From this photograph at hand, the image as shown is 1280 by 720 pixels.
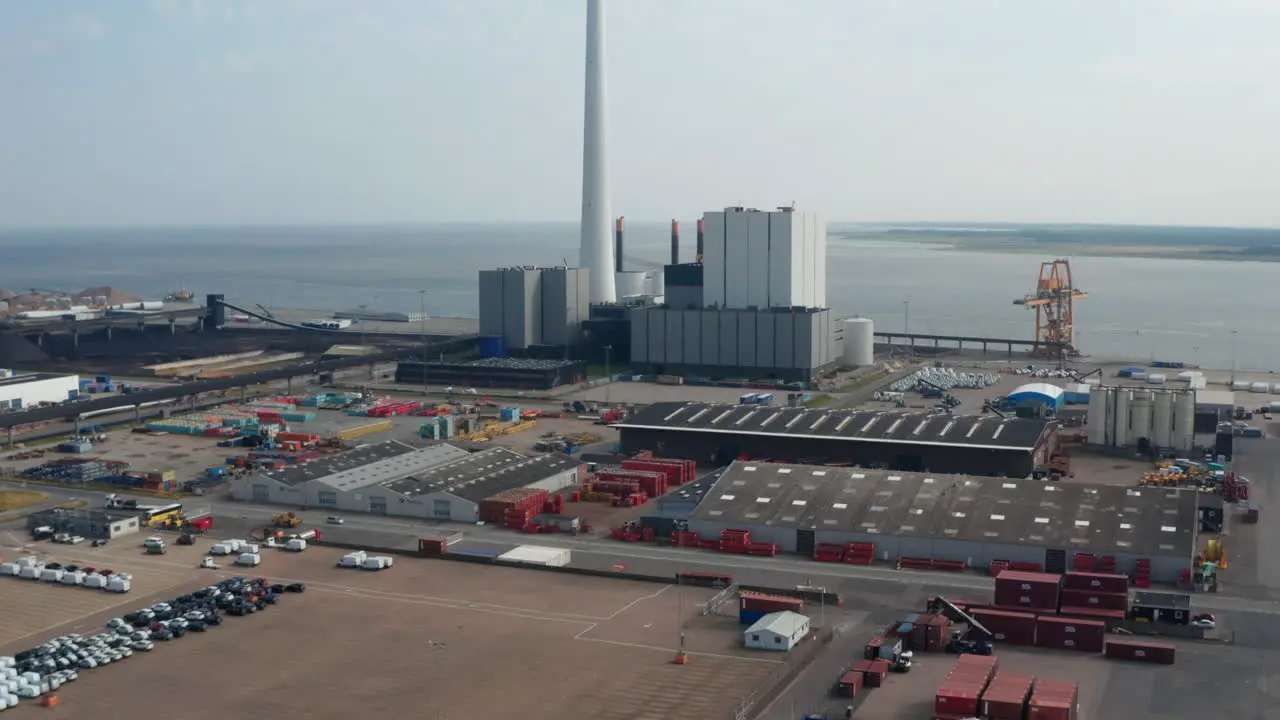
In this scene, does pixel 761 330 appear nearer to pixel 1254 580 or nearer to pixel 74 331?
pixel 1254 580

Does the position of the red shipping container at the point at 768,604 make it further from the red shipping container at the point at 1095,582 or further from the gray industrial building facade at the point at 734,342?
the gray industrial building facade at the point at 734,342

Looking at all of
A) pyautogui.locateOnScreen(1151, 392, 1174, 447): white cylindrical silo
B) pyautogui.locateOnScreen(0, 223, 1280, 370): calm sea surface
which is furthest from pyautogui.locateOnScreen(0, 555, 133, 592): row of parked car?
pyautogui.locateOnScreen(0, 223, 1280, 370): calm sea surface

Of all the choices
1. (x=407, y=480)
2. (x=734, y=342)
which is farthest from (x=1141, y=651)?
(x=734, y=342)

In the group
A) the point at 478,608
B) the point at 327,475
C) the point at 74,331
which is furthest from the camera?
the point at 74,331

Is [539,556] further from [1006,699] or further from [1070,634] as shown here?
[1006,699]

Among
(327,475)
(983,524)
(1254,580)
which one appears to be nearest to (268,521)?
(327,475)

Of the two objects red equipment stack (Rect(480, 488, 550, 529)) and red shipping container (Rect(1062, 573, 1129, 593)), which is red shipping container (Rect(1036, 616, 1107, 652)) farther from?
red equipment stack (Rect(480, 488, 550, 529))

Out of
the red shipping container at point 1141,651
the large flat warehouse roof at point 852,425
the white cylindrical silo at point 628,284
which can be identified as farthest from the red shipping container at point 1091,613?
the white cylindrical silo at point 628,284
